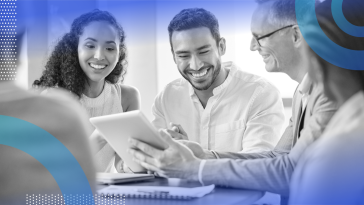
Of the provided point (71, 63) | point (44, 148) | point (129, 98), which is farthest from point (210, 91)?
point (44, 148)

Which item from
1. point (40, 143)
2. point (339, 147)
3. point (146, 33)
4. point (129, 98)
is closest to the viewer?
point (40, 143)

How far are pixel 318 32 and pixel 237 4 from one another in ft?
5.86

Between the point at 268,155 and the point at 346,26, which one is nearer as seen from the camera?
the point at 346,26

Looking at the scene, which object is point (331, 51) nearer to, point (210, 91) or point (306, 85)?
point (306, 85)

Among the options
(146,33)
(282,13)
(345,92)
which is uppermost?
(146,33)

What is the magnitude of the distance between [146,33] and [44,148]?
273cm

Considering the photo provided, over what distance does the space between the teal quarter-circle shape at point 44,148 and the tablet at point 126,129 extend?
0.92 feet

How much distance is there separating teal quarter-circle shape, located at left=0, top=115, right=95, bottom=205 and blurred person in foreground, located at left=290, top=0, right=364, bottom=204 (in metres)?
0.43

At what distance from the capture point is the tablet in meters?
0.86

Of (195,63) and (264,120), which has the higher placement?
(195,63)

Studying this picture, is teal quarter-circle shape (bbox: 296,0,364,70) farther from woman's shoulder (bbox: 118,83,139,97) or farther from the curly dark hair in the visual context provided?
the curly dark hair

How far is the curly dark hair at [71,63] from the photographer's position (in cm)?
193

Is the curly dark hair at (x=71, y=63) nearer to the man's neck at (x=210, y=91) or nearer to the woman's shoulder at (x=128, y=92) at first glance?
the woman's shoulder at (x=128, y=92)

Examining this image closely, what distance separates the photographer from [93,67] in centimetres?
198
